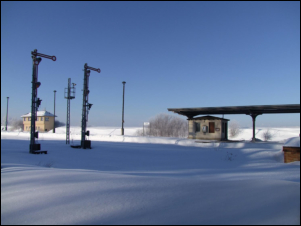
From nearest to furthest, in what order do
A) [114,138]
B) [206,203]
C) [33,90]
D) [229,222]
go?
[229,222], [206,203], [33,90], [114,138]

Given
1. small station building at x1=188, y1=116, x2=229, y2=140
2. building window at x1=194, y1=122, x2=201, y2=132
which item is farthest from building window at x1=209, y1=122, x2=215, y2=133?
building window at x1=194, y1=122, x2=201, y2=132

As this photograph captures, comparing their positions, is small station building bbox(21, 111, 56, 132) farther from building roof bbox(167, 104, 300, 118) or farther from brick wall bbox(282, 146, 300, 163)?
brick wall bbox(282, 146, 300, 163)

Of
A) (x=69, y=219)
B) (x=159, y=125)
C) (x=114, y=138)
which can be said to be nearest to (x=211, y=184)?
(x=69, y=219)

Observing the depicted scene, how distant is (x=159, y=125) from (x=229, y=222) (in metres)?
45.7

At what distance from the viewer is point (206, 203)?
3.69m

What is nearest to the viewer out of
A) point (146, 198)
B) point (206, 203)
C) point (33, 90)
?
point (206, 203)

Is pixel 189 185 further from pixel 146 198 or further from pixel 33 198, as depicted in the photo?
pixel 33 198

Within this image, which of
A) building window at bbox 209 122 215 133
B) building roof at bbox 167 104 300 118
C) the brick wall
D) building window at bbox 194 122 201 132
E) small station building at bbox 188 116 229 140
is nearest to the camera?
the brick wall

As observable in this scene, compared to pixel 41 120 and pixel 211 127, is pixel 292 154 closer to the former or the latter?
pixel 211 127

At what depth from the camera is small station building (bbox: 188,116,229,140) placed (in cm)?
2492

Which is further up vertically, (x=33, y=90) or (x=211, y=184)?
(x=33, y=90)

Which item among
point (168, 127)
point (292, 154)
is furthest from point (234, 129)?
point (292, 154)

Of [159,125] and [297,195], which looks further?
[159,125]

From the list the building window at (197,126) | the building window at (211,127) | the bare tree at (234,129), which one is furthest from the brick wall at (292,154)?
the bare tree at (234,129)
